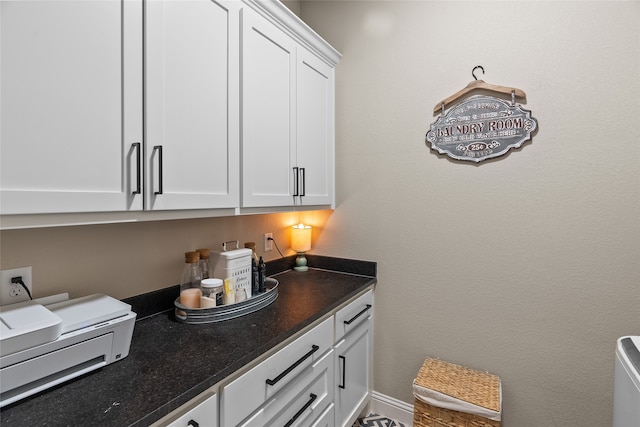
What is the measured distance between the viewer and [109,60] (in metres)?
0.92

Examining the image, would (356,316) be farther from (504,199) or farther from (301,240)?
(504,199)

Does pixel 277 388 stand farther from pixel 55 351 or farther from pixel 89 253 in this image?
pixel 89 253

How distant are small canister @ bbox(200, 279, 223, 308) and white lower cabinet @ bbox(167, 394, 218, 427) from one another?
42 centimetres

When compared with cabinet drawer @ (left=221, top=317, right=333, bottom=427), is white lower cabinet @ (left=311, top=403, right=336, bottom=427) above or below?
below

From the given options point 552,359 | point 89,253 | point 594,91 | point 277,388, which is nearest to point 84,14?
point 89,253

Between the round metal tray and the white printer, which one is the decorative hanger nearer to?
the round metal tray

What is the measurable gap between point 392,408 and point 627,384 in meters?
1.29

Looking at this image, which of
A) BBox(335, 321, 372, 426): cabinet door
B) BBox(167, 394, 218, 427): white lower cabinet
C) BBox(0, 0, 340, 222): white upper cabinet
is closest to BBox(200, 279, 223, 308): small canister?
BBox(0, 0, 340, 222): white upper cabinet

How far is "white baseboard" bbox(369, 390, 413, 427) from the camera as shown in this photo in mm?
1921

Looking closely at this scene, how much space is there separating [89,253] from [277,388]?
0.85 metres

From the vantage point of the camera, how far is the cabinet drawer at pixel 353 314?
5.25ft

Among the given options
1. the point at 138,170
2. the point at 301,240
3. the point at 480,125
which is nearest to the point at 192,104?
the point at 138,170

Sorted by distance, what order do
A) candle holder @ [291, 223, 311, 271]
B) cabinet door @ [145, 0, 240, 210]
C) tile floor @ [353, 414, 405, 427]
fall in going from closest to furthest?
cabinet door @ [145, 0, 240, 210] < tile floor @ [353, 414, 405, 427] < candle holder @ [291, 223, 311, 271]

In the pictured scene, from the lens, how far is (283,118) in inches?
63.3
